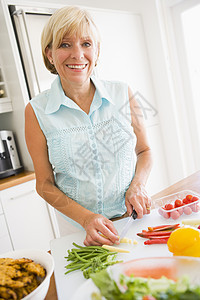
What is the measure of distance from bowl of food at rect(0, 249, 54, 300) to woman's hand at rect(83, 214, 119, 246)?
0.21 metres

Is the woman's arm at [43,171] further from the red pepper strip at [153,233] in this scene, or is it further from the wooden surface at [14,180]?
the wooden surface at [14,180]

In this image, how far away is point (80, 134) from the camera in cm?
112

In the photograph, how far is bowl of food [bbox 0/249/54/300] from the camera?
56cm

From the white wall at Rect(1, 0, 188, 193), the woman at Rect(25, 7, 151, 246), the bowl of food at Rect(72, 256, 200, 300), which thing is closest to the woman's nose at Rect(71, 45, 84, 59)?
the woman at Rect(25, 7, 151, 246)

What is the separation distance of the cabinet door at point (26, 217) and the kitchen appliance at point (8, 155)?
231mm

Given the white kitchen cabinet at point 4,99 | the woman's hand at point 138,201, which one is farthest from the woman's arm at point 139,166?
the white kitchen cabinet at point 4,99

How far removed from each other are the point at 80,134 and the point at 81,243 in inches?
15.8

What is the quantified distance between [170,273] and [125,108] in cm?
83

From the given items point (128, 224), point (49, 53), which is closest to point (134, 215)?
point (128, 224)

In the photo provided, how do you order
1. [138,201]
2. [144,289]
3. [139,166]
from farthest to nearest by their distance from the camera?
[139,166], [138,201], [144,289]

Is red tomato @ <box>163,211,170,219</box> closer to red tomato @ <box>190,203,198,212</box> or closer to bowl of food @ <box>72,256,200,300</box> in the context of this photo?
red tomato @ <box>190,203,198,212</box>

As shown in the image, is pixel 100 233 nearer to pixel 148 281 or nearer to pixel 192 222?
pixel 192 222

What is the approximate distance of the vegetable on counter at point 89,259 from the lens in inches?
28.8

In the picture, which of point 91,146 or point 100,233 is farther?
point 91,146
